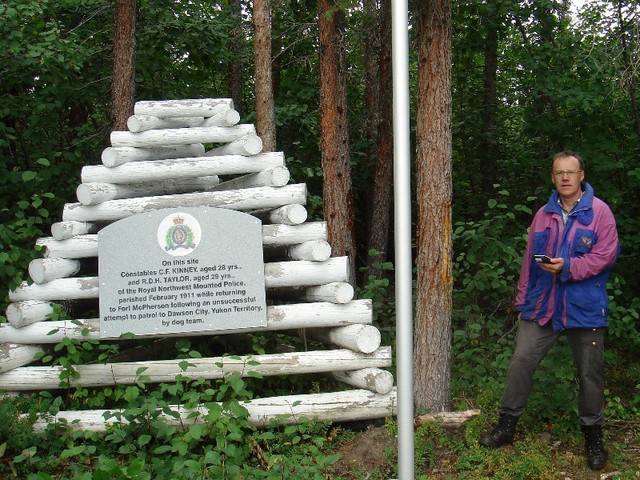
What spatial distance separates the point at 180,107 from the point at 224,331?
2.47 metres

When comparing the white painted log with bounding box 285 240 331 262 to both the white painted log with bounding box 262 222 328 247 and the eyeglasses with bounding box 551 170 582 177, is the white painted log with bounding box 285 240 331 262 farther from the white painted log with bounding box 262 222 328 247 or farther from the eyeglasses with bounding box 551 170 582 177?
the eyeglasses with bounding box 551 170 582 177

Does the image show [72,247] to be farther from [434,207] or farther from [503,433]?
[503,433]

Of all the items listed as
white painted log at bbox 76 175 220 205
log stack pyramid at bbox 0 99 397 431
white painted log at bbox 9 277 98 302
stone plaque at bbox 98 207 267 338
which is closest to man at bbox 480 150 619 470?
log stack pyramid at bbox 0 99 397 431

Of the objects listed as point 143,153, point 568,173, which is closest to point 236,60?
point 143,153

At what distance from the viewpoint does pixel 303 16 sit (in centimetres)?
1367

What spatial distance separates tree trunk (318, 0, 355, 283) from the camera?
31.4 ft

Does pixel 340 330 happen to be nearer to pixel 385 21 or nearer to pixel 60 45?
pixel 60 45

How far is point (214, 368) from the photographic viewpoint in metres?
6.02

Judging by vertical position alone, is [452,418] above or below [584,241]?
below

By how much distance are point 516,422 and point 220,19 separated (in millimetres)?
A: 8756

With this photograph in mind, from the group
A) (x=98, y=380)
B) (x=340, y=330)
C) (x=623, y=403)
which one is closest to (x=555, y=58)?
(x=623, y=403)

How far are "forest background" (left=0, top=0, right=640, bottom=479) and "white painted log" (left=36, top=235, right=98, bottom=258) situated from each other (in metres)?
0.27

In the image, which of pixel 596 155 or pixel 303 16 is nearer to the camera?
pixel 596 155

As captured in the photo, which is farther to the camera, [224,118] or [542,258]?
[224,118]
